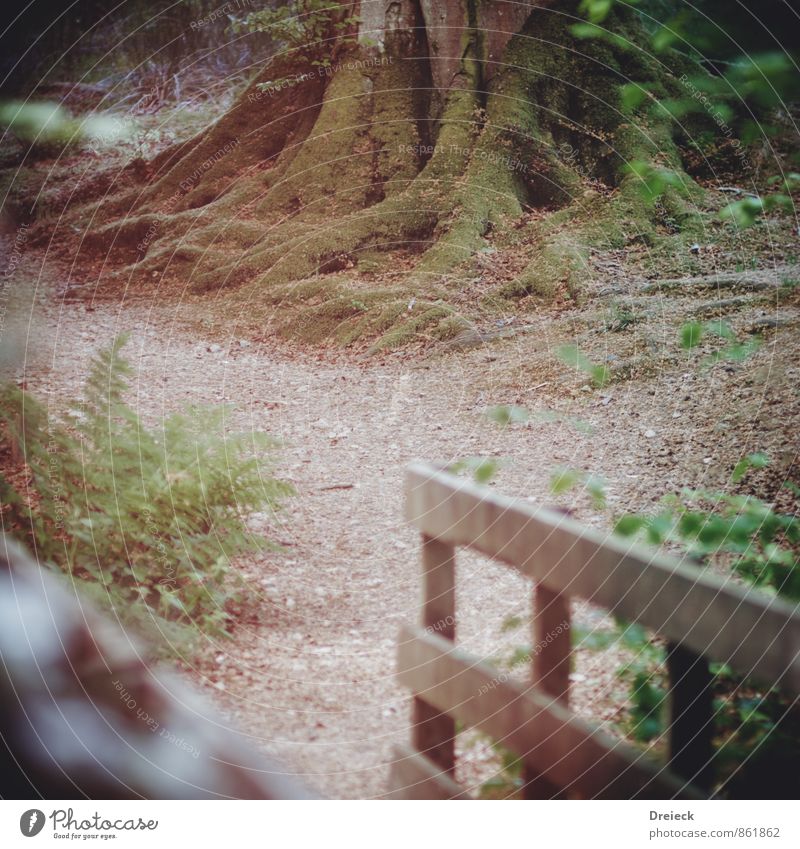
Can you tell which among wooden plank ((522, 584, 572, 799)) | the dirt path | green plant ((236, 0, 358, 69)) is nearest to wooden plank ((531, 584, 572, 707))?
wooden plank ((522, 584, 572, 799))

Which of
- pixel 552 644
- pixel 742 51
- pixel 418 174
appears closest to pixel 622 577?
pixel 552 644

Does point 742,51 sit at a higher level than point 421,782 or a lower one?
higher

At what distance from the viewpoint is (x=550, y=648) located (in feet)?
3.71

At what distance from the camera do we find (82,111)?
304cm

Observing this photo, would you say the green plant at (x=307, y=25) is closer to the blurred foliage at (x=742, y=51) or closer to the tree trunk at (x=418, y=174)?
the tree trunk at (x=418, y=174)

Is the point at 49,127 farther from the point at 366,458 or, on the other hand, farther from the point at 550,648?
the point at 550,648

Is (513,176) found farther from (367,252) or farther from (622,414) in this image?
(622,414)

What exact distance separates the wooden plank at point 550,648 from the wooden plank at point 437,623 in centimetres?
16

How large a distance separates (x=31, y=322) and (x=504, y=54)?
9.32 ft

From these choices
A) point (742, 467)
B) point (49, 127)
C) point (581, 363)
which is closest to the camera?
point (742, 467)

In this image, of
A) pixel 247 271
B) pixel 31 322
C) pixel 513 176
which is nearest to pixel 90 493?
pixel 31 322

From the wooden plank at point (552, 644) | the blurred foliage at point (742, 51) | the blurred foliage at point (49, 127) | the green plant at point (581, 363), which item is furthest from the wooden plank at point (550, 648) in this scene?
the blurred foliage at point (49, 127)

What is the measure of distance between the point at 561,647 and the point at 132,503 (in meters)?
1.26

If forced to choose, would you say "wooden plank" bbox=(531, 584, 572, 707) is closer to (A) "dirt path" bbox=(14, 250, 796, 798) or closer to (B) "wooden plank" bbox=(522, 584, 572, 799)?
(B) "wooden plank" bbox=(522, 584, 572, 799)
